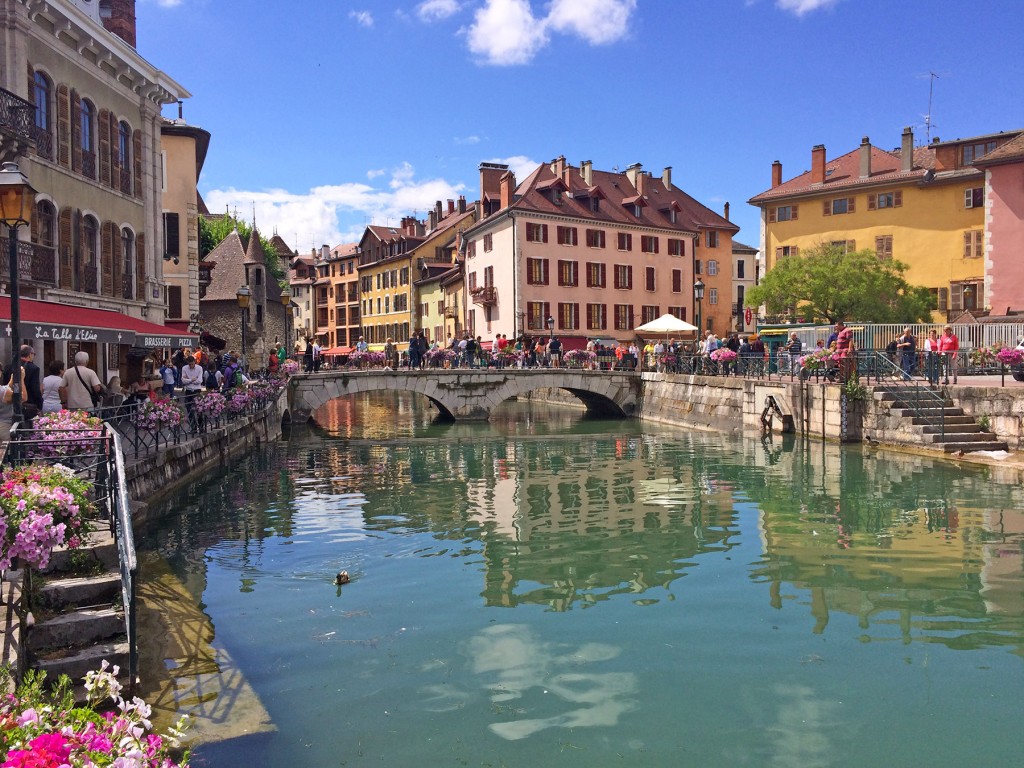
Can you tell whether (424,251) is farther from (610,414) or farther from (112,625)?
(112,625)

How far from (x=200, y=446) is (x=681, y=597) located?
1191 cm

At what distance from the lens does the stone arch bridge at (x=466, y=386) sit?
35094 millimetres

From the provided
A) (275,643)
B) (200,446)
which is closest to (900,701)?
(275,643)

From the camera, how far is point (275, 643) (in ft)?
27.6

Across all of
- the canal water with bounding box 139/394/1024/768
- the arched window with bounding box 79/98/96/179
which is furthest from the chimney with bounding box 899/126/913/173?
the arched window with bounding box 79/98/96/179

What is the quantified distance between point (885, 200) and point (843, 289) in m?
10.9

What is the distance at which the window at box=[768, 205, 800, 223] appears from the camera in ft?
168

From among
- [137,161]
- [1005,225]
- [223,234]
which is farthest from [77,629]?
[223,234]

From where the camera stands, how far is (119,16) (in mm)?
26703

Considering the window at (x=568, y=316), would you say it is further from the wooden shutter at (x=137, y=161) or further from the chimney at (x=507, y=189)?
the wooden shutter at (x=137, y=161)

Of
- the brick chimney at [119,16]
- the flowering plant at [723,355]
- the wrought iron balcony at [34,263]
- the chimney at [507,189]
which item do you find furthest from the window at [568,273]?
the wrought iron balcony at [34,263]

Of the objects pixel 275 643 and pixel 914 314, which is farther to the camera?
pixel 914 314

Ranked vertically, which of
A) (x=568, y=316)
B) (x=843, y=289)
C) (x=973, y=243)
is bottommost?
(x=568, y=316)

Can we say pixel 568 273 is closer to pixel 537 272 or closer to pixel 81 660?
pixel 537 272
